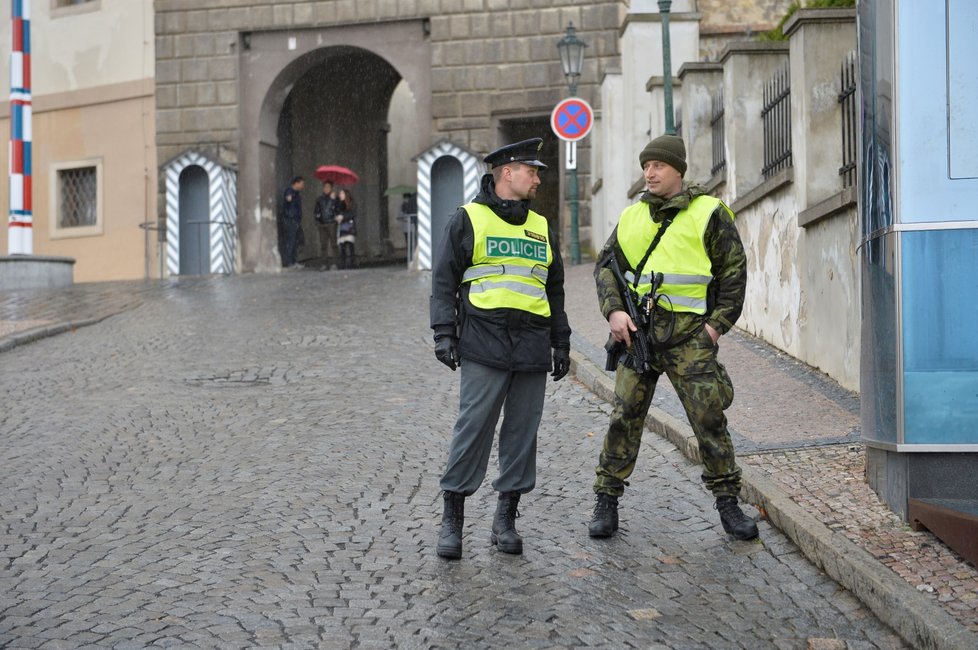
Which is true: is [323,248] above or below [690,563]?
above

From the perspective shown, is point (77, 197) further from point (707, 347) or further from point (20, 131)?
point (707, 347)

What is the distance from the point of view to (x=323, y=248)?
28.6 metres

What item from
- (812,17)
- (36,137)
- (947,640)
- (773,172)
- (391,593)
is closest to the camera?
(947,640)

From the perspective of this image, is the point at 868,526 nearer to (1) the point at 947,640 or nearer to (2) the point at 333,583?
(1) the point at 947,640

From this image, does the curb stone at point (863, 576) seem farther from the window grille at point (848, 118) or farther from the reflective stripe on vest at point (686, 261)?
the window grille at point (848, 118)

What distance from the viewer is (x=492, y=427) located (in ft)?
20.5

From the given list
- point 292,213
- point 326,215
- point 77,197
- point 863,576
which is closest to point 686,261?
point 863,576

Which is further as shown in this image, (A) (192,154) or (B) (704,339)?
(A) (192,154)

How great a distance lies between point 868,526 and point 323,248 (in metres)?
23.2

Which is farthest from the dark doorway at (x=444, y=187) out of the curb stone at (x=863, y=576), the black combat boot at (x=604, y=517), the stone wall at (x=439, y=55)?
the black combat boot at (x=604, y=517)

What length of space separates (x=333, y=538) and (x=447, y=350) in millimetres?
1028

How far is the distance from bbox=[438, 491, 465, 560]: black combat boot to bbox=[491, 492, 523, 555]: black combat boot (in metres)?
0.18

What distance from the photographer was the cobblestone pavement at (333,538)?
508 centimetres

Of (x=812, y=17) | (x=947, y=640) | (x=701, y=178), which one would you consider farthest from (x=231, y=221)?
(x=947, y=640)
